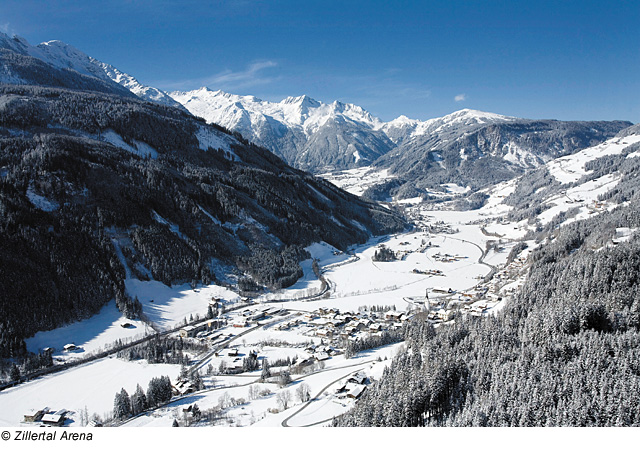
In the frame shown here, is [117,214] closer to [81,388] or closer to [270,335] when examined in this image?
[270,335]

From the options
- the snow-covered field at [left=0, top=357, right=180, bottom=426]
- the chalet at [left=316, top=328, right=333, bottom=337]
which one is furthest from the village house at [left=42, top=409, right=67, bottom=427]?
the chalet at [left=316, top=328, right=333, bottom=337]

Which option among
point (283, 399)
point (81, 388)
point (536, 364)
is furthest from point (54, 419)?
point (536, 364)

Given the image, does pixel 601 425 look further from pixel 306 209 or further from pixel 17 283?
pixel 306 209

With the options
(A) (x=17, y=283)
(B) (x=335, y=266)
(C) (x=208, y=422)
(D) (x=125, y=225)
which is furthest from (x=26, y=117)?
(C) (x=208, y=422)

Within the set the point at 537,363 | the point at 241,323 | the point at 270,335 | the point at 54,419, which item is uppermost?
the point at 537,363

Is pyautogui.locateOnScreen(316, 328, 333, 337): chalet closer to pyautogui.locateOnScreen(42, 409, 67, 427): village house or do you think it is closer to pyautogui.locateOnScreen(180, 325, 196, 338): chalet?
pyautogui.locateOnScreen(180, 325, 196, 338): chalet

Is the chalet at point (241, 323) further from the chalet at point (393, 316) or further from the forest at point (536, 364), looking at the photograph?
the forest at point (536, 364)
